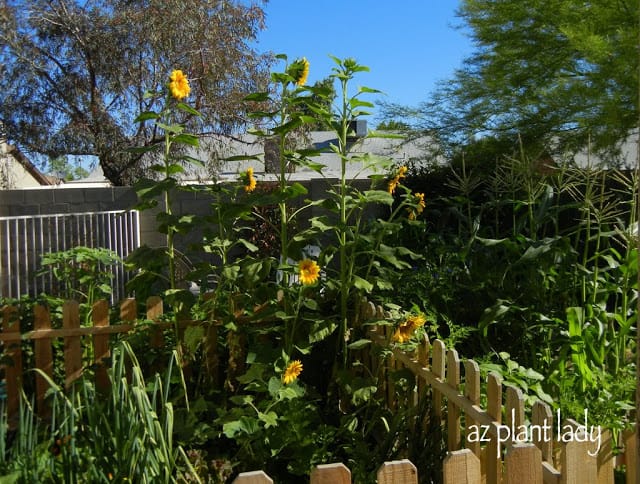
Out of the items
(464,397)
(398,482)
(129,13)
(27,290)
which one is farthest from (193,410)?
(129,13)

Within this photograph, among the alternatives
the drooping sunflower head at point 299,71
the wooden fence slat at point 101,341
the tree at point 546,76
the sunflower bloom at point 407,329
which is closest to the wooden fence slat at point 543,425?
the sunflower bloom at point 407,329

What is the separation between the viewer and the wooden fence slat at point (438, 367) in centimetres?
237

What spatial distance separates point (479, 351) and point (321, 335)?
3.34 feet

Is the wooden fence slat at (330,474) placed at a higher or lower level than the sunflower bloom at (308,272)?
lower

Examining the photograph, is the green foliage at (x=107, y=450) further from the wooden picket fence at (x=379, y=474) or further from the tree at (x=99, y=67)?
the tree at (x=99, y=67)

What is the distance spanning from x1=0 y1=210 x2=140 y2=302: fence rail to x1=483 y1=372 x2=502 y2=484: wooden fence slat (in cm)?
620

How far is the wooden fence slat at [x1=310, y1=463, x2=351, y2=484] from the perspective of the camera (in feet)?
5.02

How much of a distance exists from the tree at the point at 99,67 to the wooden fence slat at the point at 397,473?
1107 centimetres

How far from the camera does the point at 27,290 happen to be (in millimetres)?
7859

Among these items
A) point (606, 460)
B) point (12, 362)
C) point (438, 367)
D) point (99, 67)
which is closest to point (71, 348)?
point (12, 362)

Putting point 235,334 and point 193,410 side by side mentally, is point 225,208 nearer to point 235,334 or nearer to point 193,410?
point 235,334

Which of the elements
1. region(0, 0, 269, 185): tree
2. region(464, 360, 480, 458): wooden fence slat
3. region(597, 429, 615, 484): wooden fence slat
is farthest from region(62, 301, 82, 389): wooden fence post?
region(0, 0, 269, 185): tree

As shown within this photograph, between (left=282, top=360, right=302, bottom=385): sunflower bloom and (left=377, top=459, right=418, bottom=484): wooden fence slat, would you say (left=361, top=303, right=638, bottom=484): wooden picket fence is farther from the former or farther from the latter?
(left=282, top=360, right=302, bottom=385): sunflower bloom

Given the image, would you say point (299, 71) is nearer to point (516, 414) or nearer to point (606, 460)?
point (516, 414)
